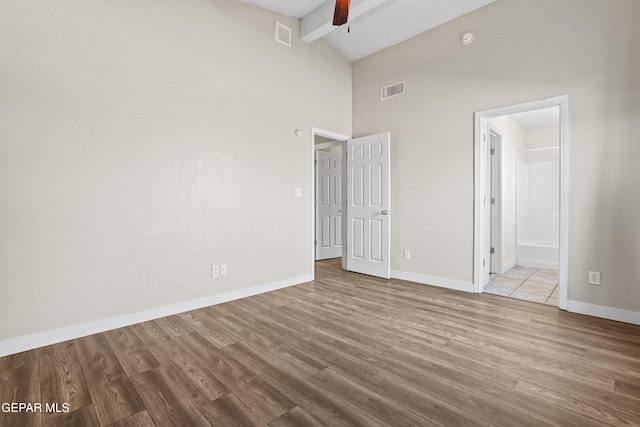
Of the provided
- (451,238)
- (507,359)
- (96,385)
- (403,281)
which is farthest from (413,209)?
(96,385)

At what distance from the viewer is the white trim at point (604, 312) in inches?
106

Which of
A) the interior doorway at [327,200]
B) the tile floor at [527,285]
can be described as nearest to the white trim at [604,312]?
the tile floor at [527,285]

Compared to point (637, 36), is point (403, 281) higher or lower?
lower

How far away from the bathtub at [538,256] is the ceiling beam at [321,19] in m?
4.71

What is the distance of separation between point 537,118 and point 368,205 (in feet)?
11.0

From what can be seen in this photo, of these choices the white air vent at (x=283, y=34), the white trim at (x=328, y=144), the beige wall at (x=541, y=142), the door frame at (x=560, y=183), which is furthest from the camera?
the beige wall at (x=541, y=142)

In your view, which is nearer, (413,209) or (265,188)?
(265,188)

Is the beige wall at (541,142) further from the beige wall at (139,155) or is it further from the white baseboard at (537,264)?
the beige wall at (139,155)

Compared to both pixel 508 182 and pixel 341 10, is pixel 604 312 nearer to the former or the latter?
pixel 508 182

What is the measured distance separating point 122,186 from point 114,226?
14.4 inches

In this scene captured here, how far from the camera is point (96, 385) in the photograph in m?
1.81

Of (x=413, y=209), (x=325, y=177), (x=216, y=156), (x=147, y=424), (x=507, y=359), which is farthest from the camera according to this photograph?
(x=325, y=177)

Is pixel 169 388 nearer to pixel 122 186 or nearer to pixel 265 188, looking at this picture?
pixel 122 186

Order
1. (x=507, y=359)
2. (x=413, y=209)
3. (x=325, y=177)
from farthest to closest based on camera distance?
1. (x=325, y=177)
2. (x=413, y=209)
3. (x=507, y=359)
